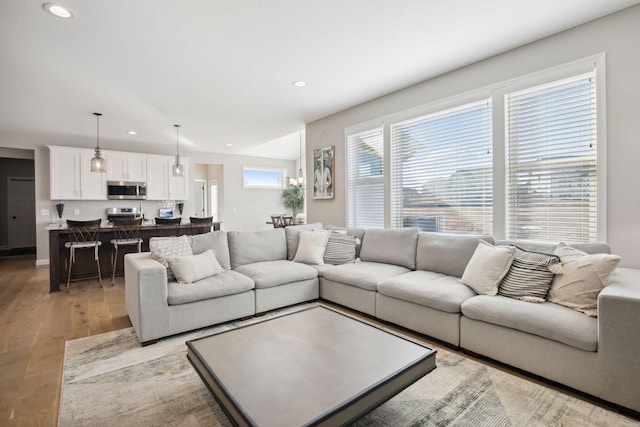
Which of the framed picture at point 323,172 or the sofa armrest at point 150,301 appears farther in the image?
the framed picture at point 323,172

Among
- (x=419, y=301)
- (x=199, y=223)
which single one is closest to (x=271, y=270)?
(x=419, y=301)

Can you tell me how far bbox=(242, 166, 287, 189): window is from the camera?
8805 millimetres

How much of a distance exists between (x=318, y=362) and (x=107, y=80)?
3845mm

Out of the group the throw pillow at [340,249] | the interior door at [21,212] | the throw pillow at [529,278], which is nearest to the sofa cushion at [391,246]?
the throw pillow at [340,249]

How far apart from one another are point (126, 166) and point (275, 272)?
17.2ft

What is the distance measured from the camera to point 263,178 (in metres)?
9.20

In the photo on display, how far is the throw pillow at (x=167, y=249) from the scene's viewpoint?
2963 millimetres

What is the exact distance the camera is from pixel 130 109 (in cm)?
459

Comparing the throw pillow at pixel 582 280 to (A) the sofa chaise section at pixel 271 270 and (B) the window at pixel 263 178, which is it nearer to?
(A) the sofa chaise section at pixel 271 270

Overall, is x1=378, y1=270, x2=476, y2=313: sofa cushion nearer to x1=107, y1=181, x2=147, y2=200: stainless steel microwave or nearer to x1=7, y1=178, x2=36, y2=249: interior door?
x1=107, y1=181, x2=147, y2=200: stainless steel microwave

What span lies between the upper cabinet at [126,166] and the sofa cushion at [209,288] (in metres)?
4.87

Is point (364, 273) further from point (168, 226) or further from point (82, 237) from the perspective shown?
point (82, 237)

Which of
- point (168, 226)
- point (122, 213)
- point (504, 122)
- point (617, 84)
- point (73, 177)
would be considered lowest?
point (168, 226)

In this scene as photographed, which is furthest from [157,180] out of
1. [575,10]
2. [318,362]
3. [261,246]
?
[575,10]
